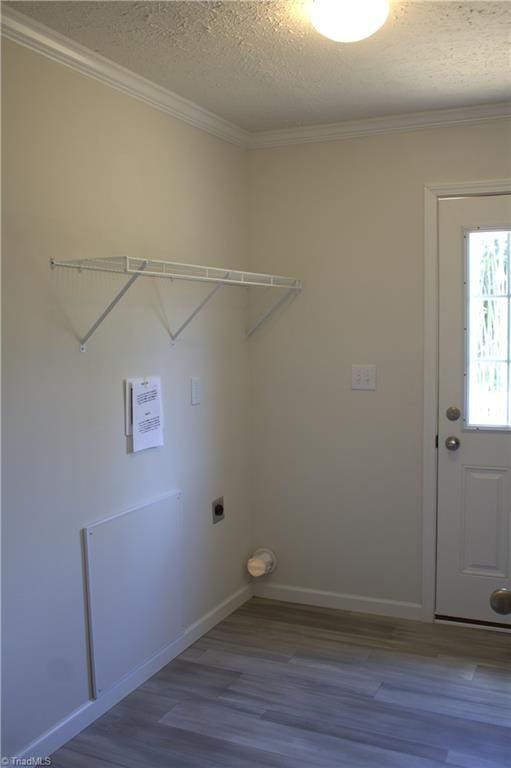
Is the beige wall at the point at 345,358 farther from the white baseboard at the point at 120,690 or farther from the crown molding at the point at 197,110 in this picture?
the white baseboard at the point at 120,690

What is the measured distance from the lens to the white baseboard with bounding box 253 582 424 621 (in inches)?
138

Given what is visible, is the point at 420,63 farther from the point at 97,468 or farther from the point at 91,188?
the point at 97,468

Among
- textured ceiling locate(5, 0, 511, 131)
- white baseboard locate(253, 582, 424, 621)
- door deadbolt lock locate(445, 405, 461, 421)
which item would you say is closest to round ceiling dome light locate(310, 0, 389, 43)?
textured ceiling locate(5, 0, 511, 131)

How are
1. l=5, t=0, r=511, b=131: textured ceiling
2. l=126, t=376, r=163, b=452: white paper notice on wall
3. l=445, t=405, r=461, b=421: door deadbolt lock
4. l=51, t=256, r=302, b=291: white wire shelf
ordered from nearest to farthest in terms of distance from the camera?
l=5, t=0, r=511, b=131: textured ceiling
l=51, t=256, r=302, b=291: white wire shelf
l=126, t=376, r=163, b=452: white paper notice on wall
l=445, t=405, r=461, b=421: door deadbolt lock

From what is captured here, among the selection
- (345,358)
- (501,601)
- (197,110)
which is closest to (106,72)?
(197,110)

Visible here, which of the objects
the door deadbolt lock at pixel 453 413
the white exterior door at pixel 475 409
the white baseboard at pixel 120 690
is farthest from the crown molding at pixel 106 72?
the white baseboard at pixel 120 690

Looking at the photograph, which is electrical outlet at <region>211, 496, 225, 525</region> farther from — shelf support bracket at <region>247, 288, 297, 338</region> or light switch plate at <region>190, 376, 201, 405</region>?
shelf support bracket at <region>247, 288, 297, 338</region>

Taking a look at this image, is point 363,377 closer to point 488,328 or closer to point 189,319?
point 488,328

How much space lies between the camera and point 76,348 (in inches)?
98.7

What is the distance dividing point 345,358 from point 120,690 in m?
1.81

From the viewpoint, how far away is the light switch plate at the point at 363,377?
351 centimetres

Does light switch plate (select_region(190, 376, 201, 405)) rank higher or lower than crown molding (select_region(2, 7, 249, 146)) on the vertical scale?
lower

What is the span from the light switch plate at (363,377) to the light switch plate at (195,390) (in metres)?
0.78

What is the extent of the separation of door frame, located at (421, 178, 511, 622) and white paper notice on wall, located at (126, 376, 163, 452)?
1284 millimetres
